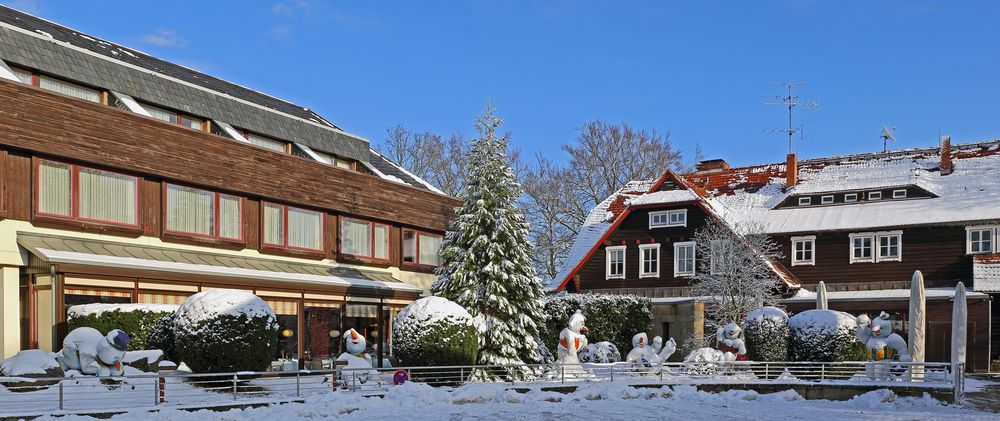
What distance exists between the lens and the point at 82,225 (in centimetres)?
2433

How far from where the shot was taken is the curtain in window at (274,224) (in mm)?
30234

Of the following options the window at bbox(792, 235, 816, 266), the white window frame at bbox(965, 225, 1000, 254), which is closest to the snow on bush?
the window at bbox(792, 235, 816, 266)

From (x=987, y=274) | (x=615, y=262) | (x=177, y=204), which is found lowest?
(x=987, y=274)

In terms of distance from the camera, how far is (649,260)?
4309cm

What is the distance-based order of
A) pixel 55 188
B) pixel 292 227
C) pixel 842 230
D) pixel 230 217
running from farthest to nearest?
pixel 842 230, pixel 292 227, pixel 230 217, pixel 55 188

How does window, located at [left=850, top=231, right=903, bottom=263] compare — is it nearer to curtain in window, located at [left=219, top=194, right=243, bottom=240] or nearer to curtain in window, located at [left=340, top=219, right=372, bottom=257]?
curtain in window, located at [left=340, top=219, right=372, bottom=257]

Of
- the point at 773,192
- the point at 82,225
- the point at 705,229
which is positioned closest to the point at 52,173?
the point at 82,225

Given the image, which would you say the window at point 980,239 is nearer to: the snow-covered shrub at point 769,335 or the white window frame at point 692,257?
the white window frame at point 692,257

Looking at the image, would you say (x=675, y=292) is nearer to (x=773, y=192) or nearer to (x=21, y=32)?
(x=773, y=192)

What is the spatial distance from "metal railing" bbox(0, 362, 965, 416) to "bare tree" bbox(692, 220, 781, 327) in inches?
386

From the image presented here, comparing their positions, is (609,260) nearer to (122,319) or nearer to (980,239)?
(980,239)

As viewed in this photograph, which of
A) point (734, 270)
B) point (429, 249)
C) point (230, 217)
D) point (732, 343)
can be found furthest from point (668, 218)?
point (230, 217)

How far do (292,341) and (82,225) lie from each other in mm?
7248

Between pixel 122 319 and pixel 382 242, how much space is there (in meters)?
14.0
